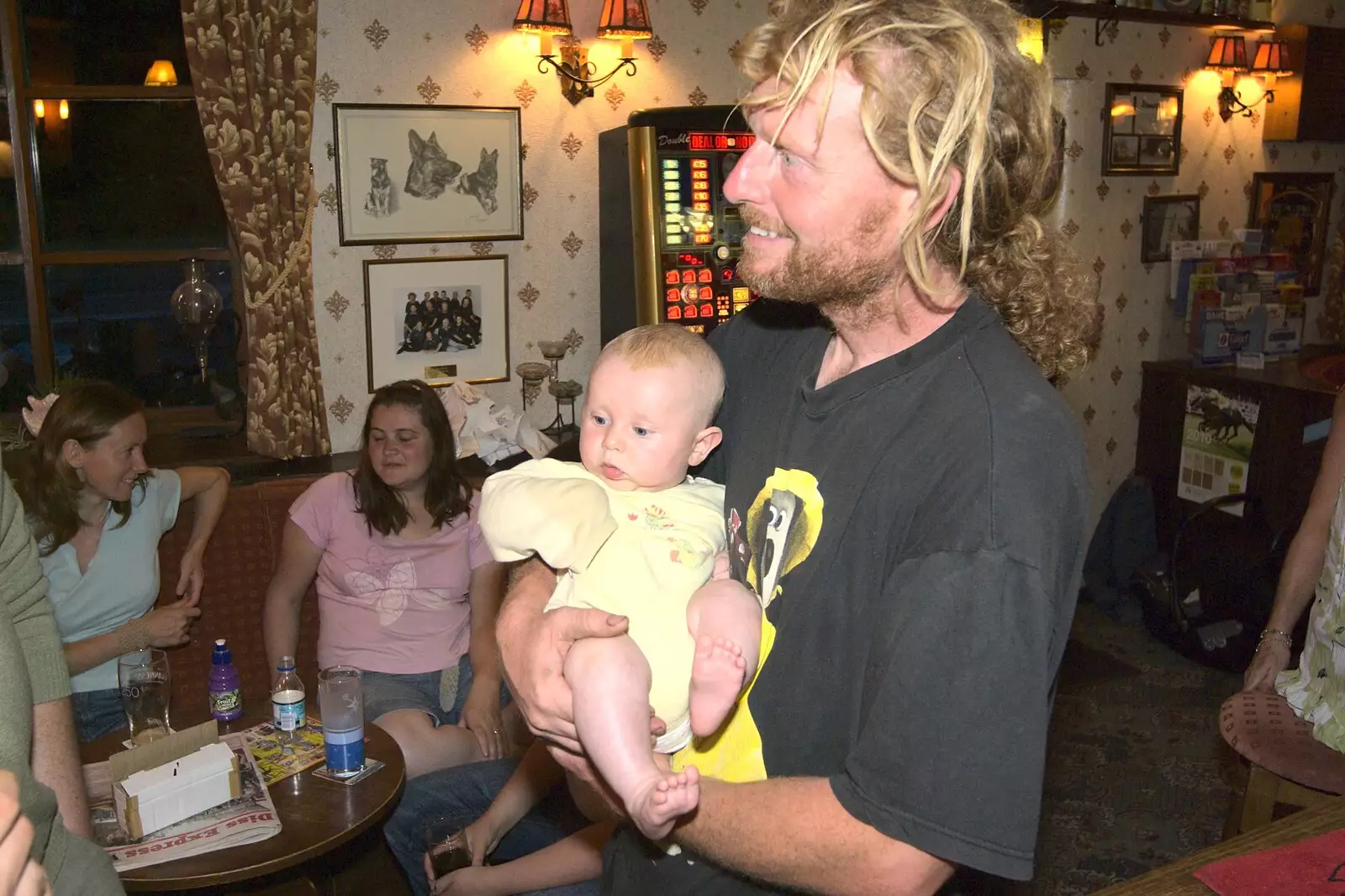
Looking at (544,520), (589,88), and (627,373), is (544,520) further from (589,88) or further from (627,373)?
(589,88)

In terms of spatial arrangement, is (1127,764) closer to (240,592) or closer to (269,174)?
(240,592)

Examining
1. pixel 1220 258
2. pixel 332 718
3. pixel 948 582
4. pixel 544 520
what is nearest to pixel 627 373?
pixel 544 520

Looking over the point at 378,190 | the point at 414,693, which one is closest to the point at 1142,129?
the point at 378,190

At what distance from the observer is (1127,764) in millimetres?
3707

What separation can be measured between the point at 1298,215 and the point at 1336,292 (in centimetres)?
46

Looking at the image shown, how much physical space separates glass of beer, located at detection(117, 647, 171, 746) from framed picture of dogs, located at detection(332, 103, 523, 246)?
159 cm

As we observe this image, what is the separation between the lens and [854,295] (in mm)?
1271

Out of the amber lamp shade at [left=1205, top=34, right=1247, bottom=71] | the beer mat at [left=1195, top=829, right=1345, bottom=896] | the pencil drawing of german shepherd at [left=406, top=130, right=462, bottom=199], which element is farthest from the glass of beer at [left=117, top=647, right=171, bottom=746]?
the amber lamp shade at [left=1205, top=34, right=1247, bottom=71]

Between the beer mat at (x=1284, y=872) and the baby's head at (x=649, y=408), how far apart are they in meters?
0.88

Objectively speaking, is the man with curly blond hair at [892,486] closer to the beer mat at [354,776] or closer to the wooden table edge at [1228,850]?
the wooden table edge at [1228,850]

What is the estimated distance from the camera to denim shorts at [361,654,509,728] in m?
3.04

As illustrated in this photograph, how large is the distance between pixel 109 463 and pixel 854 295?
2.37 metres

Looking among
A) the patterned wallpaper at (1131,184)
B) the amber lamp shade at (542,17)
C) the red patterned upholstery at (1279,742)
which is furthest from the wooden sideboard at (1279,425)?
the amber lamp shade at (542,17)

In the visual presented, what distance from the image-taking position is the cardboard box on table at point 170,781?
2.11m
